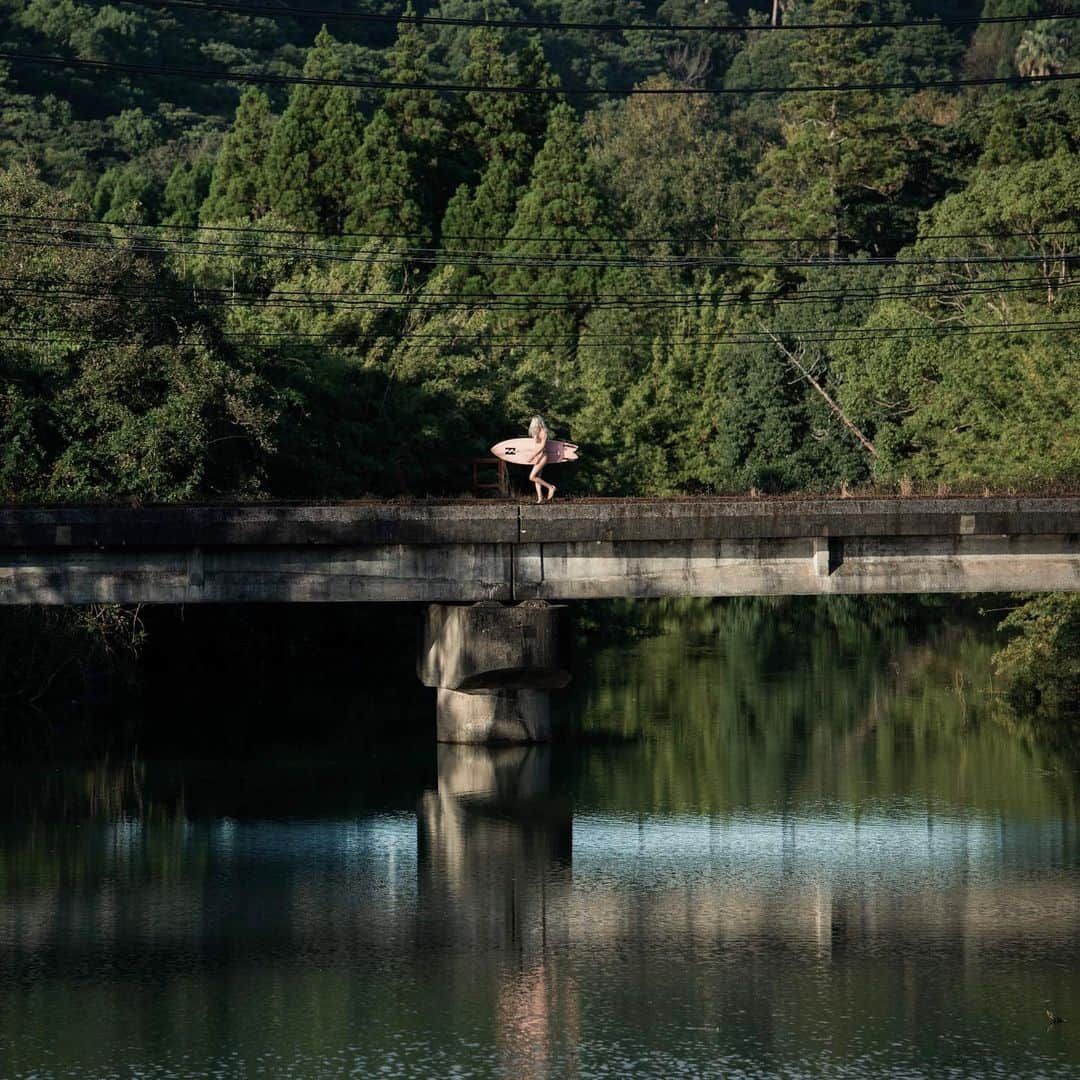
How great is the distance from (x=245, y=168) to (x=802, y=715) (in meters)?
57.5

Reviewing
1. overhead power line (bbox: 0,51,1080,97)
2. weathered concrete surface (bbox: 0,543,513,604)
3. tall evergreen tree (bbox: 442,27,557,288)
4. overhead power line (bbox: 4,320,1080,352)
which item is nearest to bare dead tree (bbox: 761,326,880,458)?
overhead power line (bbox: 4,320,1080,352)

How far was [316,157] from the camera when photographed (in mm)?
94000

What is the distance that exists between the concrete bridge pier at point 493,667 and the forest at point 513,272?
7361 mm

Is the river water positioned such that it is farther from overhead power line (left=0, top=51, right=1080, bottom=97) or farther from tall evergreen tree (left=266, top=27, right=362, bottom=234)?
tall evergreen tree (left=266, top=27, right=362, bottom=234)

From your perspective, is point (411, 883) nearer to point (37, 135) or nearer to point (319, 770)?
point (319, 770)

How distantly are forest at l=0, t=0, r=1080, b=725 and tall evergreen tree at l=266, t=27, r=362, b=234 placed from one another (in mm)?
185

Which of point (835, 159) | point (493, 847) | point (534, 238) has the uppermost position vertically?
point (835, 159)

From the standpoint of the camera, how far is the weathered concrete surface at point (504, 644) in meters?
39.2

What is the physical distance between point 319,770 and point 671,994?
16880 mm

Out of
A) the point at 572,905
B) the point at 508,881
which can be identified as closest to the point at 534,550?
the point at 508,881

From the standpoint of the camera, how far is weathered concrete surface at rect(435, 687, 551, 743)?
40.5 meters

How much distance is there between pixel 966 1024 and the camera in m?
23.4

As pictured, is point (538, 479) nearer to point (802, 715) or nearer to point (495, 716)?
point (495, 716)

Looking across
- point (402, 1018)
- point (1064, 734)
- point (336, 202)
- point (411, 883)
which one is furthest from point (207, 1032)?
point (336, 202)
